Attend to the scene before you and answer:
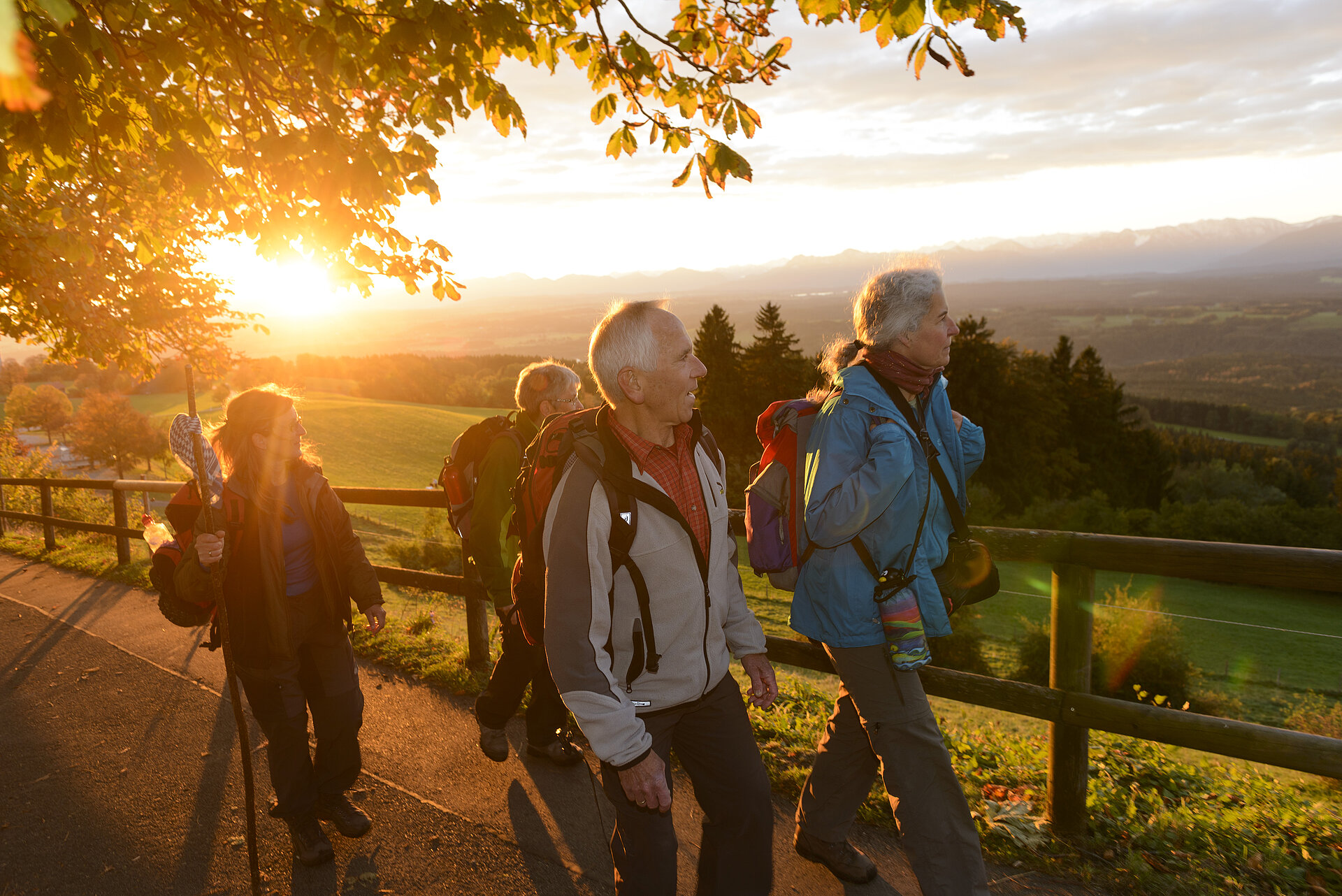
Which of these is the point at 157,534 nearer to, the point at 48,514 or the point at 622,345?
the point at 622,345

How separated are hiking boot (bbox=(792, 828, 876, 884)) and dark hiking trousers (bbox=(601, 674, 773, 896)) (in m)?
0.68

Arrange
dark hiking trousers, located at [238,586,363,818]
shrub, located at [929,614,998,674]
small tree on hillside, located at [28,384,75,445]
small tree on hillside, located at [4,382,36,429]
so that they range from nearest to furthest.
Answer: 1. dark hiking trousers, located at [238,586,363,818]
2. shrub, located at [929,614,998,674]
3. small tree on hillside, located at [4,382,36,429]
4. small tree on hillside, located at [28,384,75,445]

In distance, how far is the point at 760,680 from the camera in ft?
8.19

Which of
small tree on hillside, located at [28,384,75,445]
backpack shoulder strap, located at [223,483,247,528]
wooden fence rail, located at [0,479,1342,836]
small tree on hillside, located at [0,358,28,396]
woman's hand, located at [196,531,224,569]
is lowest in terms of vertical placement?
small tree on hillside, located at [28,384,75,445]

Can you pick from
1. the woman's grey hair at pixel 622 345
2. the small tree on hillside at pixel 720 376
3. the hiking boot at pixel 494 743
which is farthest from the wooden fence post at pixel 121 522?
the small tree on hillside at pixel 720 376

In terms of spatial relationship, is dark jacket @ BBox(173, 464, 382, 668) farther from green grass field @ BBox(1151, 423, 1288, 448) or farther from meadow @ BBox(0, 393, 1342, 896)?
green grass field @ BBox(1151, 423, 1288, 448)

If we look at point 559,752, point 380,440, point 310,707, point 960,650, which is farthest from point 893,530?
point 380,440

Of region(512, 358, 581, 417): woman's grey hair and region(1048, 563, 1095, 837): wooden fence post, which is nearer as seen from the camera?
region(1048, 563, 1095, 837): wooden fence post

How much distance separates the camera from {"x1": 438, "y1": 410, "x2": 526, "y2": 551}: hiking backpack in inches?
145

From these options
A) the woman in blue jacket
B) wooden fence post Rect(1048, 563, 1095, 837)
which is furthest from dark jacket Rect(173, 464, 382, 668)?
wooden fence post Rect(1048, 563, 1095, 837)

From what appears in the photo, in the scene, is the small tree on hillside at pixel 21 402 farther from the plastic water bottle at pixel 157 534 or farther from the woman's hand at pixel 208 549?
the woman's hand at pixel 208 549

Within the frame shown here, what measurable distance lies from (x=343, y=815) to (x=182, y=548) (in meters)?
1.37

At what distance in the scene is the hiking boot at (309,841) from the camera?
3.11 m

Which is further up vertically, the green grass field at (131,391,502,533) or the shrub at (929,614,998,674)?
the green grass field at (131,391,502,533)
